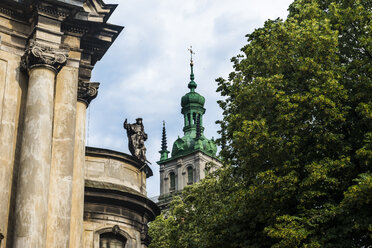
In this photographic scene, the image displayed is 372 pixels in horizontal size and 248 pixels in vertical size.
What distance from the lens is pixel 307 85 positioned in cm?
1703

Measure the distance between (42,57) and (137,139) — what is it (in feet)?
30.0

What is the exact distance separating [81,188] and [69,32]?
4.91m

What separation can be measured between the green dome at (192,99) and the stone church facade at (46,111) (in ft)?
257

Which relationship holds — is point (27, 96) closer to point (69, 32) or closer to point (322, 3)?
point (69, 32)

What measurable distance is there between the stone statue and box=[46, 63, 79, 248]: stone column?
731cm

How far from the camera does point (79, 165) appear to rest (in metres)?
17.7

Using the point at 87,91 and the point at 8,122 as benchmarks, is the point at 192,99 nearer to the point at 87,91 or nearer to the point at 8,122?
the point at 87,91

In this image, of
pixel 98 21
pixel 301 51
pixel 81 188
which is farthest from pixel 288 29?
pixel 81 188

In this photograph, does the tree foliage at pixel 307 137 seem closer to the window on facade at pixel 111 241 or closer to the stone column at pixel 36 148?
the window on facade at pixel 111 241

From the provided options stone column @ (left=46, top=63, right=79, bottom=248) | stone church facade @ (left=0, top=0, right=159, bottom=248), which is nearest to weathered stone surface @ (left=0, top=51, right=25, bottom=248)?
stone church facade @ (left=0, top=0, right=159, bottom=248)

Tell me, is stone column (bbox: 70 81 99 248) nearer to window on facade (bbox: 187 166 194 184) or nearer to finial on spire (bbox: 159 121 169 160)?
A: window on facade (bbox: 187 166 194 184)

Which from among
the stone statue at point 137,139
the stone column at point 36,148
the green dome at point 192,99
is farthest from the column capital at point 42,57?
the green dome at point 192,99

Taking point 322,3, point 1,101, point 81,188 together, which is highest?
point 322,3

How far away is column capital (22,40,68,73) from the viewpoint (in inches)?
645
